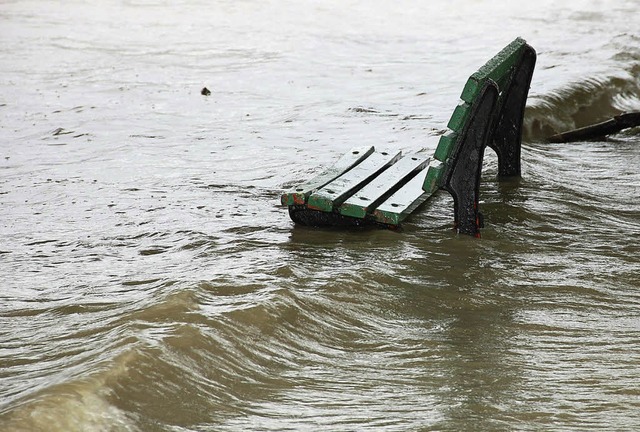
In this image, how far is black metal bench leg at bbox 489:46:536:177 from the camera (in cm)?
536

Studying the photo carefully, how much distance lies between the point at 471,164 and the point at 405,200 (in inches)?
18.0

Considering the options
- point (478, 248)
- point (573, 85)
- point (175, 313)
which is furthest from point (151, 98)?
point (175, 313)

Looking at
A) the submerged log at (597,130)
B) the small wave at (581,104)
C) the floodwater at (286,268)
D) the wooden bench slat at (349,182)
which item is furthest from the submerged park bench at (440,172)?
the small wave at (581,104)

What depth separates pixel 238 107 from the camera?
8266 mm

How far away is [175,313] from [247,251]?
103 centimetres

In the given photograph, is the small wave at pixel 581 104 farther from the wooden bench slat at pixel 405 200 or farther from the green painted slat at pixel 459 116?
the green painted slat at pixel 459 116

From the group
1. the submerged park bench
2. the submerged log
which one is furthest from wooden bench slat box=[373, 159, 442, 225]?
the submerged log

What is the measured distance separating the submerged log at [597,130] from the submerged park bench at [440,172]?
1.83 m

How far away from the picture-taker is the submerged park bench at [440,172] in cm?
433

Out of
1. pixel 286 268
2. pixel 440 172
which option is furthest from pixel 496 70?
pixel 286 268

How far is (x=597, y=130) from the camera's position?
24.0 feet

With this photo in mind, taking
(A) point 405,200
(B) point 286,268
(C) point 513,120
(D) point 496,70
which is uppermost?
(D) point 496,70

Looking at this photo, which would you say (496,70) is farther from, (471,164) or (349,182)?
(349,182)

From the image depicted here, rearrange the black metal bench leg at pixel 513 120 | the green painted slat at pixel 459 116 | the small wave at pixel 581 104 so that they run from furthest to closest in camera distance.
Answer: the small wave at pixel 581 104 < the black metal bench leg at pixel 513 120 < the green painted slat at pixel 459 116
